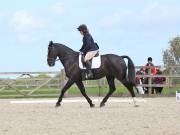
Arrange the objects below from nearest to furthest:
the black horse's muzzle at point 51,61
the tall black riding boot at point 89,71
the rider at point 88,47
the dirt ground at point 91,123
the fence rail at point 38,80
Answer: the dirt ground at point 91,123
the rider at point 88,47
the tall black riding boot at point 89,71
the black horse's muzzle at point 51,61
the fence rail at point 38,80

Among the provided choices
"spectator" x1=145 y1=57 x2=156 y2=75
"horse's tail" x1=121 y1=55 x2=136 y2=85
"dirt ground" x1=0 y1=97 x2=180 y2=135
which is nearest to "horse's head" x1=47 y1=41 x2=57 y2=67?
"horse's tail" x1=121 y1=55 x2=136 y2=85

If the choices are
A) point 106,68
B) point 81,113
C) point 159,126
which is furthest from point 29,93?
point 159,126

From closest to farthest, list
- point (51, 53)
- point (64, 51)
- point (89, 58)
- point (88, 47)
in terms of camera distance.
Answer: point (88, 47) < point (89, 58) < point (64, 51) < point (51, 53)

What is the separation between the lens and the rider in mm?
17156

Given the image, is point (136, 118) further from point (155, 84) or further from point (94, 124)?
Answer: point (155, 84)

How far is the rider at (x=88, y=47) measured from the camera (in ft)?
56.3

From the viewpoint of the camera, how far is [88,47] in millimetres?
17281

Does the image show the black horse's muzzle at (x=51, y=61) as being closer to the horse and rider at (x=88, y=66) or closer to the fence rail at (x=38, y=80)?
the horse and rider at (x=88, y=66)

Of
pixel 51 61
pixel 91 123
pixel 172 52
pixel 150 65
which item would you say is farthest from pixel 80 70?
pixel 172 52

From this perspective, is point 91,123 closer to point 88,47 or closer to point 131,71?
point 88,47

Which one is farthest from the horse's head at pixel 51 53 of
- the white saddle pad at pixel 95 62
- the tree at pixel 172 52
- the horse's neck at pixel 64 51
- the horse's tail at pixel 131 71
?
the tree at pixel 172 52

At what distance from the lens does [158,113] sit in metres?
A: 14.6

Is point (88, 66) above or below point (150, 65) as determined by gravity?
below

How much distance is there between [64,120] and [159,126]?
2348 millimetres
